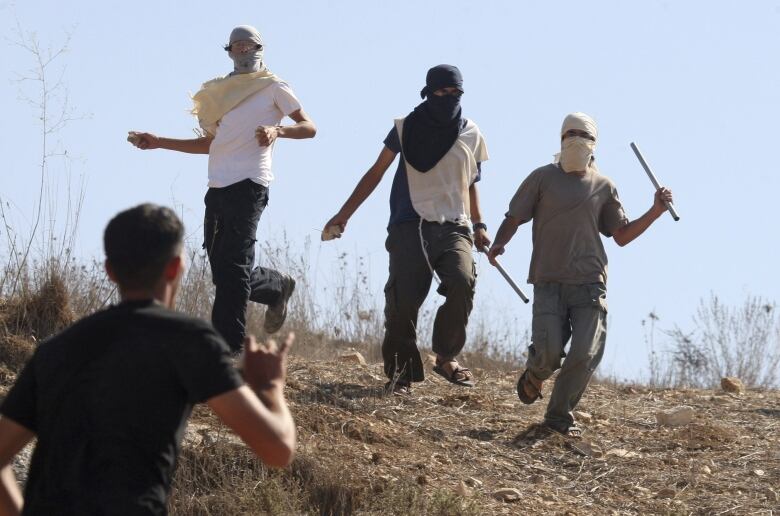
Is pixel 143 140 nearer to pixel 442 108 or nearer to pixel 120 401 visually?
pixel 442 108

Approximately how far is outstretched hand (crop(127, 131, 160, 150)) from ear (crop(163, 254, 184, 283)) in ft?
15.7

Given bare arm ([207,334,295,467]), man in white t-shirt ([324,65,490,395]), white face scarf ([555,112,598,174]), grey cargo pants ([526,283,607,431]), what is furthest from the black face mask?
bare arm ([207,334,295,467])

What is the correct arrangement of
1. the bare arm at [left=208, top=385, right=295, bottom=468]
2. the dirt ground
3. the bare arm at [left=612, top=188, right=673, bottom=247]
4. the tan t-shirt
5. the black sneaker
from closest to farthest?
the bare arm at [left=208, top=385, right=295, bottom=468]
the dirt ground
the tan t-shirt
the bare arm at [left=612, top=188, right=673, bottom=247]
the black sneaker

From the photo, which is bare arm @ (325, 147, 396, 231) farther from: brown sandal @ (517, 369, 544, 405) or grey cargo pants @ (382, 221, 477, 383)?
brown sandal @ (517, 369, 544, 405)

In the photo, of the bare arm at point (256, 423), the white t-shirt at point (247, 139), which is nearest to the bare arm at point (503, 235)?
the white t-shirt at point (247, 139)

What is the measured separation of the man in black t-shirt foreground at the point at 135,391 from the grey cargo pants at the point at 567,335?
15.3 feet

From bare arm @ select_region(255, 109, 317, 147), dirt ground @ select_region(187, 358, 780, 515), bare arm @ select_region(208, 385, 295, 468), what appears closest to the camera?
bare arm @ select_region(208, 385, 295, 468)

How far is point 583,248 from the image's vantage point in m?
8.09

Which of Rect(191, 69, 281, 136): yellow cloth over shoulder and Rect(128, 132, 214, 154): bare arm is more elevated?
Rect(191, 69, 281, 136): yellow cloth over shoulder

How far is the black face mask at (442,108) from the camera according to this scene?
8469 millimetres

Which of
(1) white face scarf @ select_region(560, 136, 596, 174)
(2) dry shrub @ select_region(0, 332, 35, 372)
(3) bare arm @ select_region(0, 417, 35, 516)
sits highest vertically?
(1) white face scarf @ select_region(560, 136, 596, 174)

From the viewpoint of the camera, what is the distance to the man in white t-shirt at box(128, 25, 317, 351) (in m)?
7.87

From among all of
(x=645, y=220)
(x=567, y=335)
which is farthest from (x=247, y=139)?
(x=645, y=220)

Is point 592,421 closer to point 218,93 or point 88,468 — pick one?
point 218,93
